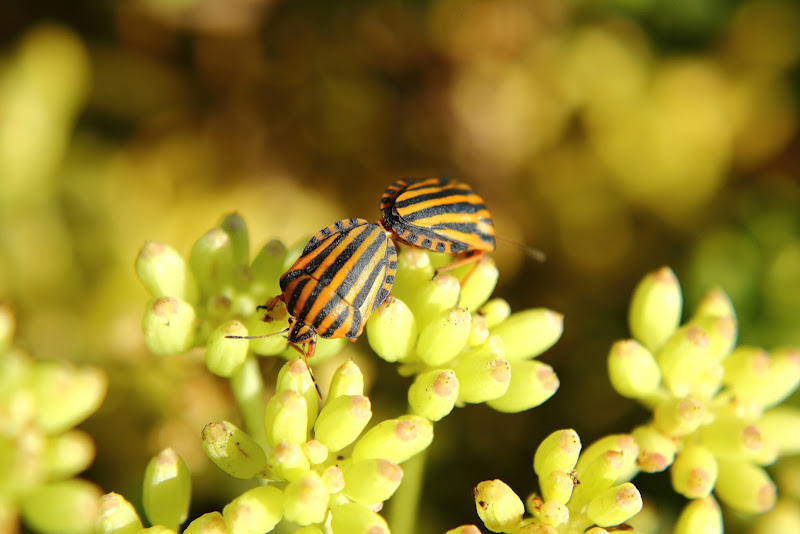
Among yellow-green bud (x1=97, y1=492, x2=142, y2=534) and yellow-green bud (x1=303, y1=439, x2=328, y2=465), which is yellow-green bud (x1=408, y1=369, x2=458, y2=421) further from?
yellow-green bud (x1=97, y1=492, x2=142, y2=534)

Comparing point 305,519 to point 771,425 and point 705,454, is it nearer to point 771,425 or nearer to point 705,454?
point 705,454

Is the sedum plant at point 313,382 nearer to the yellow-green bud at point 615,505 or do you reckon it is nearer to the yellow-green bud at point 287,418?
the yellow-green bud at point 287,418

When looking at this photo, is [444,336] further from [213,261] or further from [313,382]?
[213,261]

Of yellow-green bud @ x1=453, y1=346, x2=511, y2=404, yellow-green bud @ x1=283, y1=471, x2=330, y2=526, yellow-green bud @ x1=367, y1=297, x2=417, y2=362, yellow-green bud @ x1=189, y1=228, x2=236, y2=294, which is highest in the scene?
yellow-green bud @ x1=189, y1=228, x2=236, y2=294

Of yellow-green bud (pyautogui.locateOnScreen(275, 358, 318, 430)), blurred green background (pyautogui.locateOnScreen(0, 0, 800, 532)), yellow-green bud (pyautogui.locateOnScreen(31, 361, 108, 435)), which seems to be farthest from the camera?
blurred green background (pyautogui.locateOnScreen(0, 0, 800, 532))

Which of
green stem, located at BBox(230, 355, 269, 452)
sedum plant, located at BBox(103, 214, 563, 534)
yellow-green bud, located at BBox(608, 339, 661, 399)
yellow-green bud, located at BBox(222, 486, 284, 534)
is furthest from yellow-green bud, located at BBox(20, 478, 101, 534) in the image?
yellow-green bud, located at BBox(608, 339, 661, 399)

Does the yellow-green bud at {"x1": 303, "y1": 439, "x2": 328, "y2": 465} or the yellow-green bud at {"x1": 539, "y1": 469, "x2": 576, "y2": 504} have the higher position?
the yellow-green bud at {"x1": 303, "y1": 439, "x2": 328, "y2": 465}

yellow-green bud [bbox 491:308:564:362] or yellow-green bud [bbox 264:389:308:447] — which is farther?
yellow-green bud [bbox 491:308:564:362]
